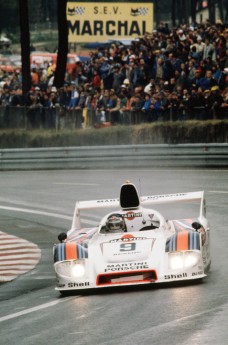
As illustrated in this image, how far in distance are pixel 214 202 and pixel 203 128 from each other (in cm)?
666

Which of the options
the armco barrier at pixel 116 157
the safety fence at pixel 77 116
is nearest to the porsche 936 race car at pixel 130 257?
the armco barrier at pixel 116 157

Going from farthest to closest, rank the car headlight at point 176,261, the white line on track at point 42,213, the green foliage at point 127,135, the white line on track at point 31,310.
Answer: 1. the green foliage at point 127,135
2. the white line on track at point 42,213
3. the car headlight at point 176,261
4. the white line on track at point 31,310

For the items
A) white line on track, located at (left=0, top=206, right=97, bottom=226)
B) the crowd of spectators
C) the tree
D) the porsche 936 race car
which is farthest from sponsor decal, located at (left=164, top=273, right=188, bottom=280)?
the tree

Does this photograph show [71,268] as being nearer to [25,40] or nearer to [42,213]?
[42,213]

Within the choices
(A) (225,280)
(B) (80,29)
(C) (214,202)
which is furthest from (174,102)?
(B) (80,29)

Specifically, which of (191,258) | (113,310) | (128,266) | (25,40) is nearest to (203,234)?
(191,258)

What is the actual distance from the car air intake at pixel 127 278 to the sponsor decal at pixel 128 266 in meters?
0.05

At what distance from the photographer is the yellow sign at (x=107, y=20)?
169ft

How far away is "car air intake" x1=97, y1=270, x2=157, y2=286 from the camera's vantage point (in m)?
11.8

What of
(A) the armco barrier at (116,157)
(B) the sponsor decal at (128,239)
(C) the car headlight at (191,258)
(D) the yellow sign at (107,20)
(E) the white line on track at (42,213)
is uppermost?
(D) the yellow sign at (107,20)

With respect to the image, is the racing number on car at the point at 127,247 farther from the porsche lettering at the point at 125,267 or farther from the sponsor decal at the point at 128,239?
the porsche lettering at the point at 125,267

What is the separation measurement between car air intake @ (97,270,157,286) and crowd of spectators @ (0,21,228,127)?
45.5ft

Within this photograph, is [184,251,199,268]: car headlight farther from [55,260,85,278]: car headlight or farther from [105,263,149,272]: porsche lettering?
[55,260,85,278]: car headlight

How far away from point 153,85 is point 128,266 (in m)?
16.4
